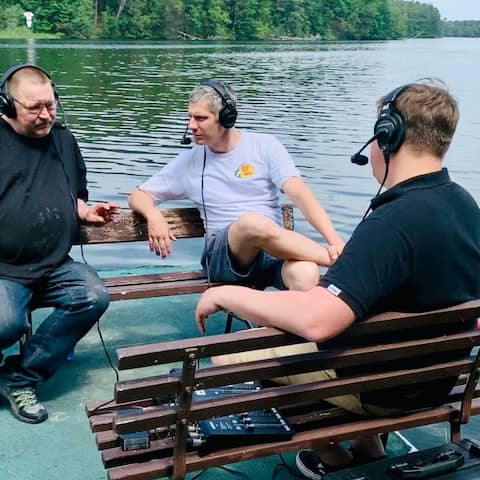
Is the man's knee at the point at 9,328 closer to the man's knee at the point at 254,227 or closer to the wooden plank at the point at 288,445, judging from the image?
the man's knee at the point at 254,227

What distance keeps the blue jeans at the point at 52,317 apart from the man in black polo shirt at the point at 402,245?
1475mm

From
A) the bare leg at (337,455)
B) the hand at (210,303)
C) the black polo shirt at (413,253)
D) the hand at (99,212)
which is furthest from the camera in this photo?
the hand at (99,212)

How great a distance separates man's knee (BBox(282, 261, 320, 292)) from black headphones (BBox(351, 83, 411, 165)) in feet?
5.39

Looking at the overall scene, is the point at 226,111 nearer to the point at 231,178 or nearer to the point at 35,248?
the point at 231,178

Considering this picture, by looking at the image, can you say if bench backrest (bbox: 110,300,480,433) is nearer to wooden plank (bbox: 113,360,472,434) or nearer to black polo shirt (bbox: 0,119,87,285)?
wooden plank (bbox: 113,360,472,434)

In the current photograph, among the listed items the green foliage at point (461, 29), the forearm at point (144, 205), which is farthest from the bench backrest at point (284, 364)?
the green foliage at point (461, 29)

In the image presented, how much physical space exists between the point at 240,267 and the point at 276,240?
1.61 ft

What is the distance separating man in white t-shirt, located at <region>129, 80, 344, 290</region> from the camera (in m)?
4.86

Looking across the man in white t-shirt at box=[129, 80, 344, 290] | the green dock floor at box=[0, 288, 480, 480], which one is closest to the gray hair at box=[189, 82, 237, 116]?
the man in white t-shirt at box=[129, 80, 344, 290]

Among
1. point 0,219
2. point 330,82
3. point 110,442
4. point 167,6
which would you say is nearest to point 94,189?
point 0,219

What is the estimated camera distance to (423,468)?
9.03 feet

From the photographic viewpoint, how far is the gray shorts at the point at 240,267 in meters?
4.79

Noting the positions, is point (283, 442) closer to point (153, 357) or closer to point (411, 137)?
point (153, 357)

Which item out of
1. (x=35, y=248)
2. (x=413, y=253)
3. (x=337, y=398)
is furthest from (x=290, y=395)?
(x=35, y=248)
